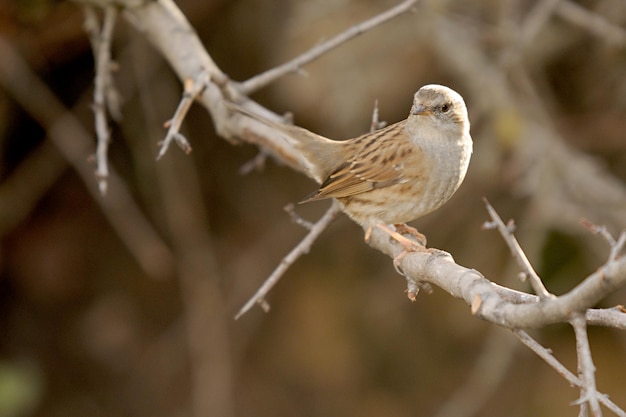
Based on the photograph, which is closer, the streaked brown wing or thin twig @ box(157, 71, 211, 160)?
thin twig @ box(157, 71, 211, 160)

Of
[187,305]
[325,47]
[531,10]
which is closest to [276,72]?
[325,47]

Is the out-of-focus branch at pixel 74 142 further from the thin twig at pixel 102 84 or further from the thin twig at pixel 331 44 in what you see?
the thin twig at pixel 331 44

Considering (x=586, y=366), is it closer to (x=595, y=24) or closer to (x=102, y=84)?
(x=102, y=84)

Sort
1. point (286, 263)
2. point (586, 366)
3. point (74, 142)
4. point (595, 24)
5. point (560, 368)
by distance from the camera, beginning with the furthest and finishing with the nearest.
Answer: point (74, 142) < point (595, 24) < point (286, 263) < point (560, 368) < point (586, 366)

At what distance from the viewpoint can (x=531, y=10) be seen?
5.82 m

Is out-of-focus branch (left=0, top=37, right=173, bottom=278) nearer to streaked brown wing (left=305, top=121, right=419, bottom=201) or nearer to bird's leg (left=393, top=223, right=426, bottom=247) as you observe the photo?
streaked brown wing (left=305, top=121, right=419, bottom=201)

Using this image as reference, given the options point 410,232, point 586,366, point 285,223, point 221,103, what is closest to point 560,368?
point 586,366

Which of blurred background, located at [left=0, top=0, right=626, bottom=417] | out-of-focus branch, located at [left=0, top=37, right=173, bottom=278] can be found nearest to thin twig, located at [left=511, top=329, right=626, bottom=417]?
blurred background, located at [left=0, top=0, right=626, bottom=417]

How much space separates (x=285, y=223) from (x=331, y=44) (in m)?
3.45

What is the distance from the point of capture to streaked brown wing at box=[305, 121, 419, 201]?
4.03 metres

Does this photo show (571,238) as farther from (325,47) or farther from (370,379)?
(325,47)

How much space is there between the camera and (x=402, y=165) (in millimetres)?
4062

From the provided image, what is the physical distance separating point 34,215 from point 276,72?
3.68 meters

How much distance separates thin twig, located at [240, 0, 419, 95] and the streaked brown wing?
627 millimetres
